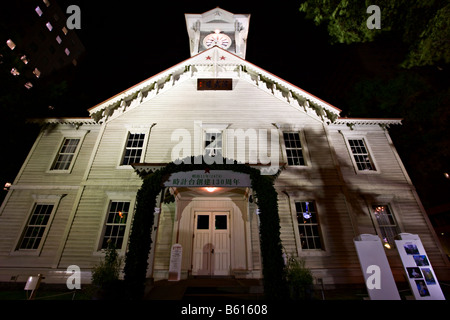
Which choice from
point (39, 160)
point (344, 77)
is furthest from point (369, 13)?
point (344, 77)

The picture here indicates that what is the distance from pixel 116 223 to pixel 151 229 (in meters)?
3.95

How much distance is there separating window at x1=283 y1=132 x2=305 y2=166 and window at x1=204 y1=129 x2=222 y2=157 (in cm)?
362

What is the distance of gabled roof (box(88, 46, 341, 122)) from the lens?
1170 cm

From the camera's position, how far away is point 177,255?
831 centimetres

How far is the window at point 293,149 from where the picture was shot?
1084 cm

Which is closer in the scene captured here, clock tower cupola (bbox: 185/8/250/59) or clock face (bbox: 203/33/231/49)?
clock tower cupola (bbox: 185/8/250/59)

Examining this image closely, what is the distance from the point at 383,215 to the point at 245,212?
6.50m

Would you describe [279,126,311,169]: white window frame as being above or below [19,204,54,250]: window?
above

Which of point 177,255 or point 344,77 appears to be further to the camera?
point 344,77

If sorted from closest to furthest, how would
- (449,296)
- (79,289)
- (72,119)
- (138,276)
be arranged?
1. (138,276)
2. (449,296)
3. (79,289)
4. (72,119)

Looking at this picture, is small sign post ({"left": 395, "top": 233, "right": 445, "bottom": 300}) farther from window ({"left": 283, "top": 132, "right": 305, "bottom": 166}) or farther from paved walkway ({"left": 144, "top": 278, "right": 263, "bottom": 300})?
window ({"left": 283, "top": 132, "right": 305, "bottom": 166})

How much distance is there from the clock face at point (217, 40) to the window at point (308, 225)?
559 inches

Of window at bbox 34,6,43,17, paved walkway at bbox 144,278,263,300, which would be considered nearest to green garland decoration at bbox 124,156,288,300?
paved walkway at bbox 144,278,263,300
